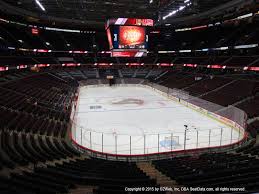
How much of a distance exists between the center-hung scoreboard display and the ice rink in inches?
273

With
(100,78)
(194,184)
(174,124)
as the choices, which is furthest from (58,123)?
(100,78)

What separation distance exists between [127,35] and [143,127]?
52.7 feet

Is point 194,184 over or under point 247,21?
under

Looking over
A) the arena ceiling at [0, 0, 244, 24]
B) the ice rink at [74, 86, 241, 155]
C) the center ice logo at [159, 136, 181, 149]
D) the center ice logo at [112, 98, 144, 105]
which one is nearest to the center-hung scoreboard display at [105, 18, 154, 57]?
the arena ceiling at [0, 0, 244, 24]

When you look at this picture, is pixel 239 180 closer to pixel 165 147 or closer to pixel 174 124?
pixel 165 147

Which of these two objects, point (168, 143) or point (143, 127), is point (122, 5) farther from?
point (168, 143)

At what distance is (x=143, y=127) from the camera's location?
18.3 meters

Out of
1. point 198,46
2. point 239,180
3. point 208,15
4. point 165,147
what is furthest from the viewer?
point 198,46

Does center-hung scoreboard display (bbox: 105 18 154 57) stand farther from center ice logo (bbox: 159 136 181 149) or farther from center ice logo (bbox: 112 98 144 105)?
center ice logo (bbox: 159 136 181 149)

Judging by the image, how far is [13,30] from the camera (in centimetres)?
4188

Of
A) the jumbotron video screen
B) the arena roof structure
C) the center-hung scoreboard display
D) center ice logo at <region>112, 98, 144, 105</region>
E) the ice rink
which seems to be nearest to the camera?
the ice rink

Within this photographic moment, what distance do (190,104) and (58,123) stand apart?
16.1 metres

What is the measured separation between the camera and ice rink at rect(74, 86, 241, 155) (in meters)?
14.5

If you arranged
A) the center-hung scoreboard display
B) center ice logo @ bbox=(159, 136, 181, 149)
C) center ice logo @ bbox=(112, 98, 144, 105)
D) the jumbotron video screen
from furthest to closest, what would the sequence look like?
the jumbotron video screen, the center-hung scoreboard display, center ice logo @ bbox=(112, 98, 144, 105), center ice logo @ bbox=(159, 136, 181, 149)
